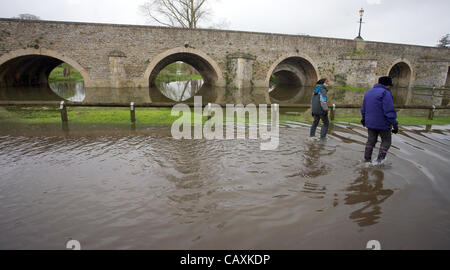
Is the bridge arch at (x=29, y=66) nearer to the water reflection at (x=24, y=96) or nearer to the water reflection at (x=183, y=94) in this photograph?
the water reflection at (x=24, y=96)

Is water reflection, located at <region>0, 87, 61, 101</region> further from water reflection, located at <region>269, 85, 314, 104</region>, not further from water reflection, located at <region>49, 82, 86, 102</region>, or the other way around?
water reflection, located at <region>269, 85, 314, 104</region>

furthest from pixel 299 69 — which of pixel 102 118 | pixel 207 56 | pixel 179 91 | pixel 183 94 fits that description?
pixel 102 118

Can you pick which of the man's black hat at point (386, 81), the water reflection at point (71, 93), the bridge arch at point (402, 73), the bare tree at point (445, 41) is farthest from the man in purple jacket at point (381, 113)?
the bare tree at point (445, 41)

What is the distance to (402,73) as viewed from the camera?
88.9ft

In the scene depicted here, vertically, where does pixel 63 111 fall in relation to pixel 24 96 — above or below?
below

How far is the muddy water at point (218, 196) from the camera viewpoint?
2.70m

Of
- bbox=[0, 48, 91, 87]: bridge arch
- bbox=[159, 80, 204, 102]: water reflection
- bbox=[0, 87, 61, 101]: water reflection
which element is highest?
bbox=[0, 48, 91, 87]: bridge arch

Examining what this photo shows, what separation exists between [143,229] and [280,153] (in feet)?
10.6

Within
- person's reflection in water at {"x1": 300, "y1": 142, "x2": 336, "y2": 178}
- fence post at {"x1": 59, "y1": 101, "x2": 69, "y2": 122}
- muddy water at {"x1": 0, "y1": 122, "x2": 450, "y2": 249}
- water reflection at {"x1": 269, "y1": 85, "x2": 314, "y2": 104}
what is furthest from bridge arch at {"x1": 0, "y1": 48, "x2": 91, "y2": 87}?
person's reflection in water at {"x1": 300, "y1": 142, "x2": 336, "y2": 178}

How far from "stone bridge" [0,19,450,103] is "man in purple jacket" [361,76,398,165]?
32.0ft

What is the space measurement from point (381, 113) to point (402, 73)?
2882 centimetres

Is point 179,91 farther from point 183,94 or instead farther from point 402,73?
point 402,73

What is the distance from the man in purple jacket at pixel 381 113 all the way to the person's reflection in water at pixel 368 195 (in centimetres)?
61

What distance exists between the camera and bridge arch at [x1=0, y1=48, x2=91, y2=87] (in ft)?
52.2
